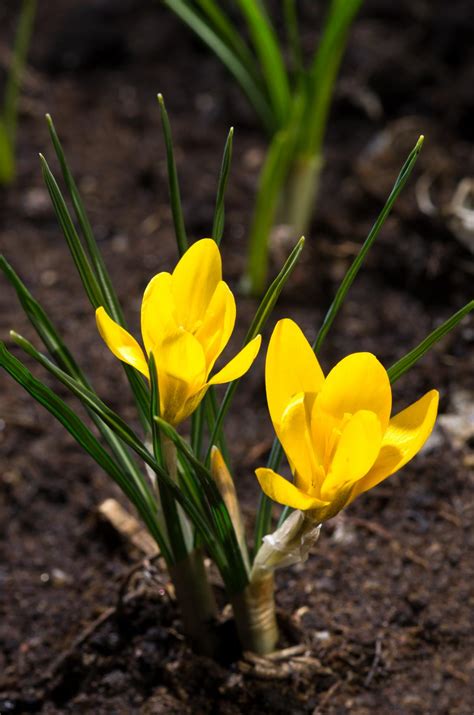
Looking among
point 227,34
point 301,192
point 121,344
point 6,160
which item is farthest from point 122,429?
point 6,160

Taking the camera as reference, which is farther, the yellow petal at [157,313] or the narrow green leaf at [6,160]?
the narrow green leaf at [6,160]

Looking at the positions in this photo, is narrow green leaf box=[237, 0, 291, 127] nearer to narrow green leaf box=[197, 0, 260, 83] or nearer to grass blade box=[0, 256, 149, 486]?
narrow green leaf box=[197, 0, 260, 83]

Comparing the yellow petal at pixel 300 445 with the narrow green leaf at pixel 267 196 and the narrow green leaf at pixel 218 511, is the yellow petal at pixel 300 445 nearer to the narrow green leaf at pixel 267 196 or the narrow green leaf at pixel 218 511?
the narrow green leaf at pixel 218 511

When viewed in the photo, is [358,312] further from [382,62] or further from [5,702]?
[5,702]

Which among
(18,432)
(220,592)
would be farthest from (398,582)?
(18,432)

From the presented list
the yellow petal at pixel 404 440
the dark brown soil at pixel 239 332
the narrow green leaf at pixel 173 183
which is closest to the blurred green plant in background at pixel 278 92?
the dark brown soil at pixel 239 332

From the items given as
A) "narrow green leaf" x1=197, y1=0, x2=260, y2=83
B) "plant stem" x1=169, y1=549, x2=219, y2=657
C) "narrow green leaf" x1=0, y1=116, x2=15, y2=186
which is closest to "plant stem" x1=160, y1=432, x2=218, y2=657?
"plant stem" x1=169, y1=549, x2=219, y2=657
